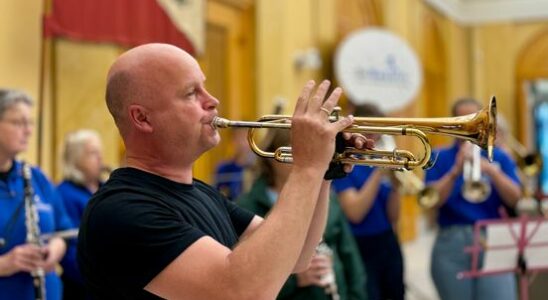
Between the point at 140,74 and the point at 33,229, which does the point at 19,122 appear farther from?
the point at 140,74

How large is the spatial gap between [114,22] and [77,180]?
49.5 inches

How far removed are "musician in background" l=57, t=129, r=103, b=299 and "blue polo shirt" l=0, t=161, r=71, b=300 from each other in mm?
500

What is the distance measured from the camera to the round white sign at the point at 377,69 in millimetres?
8180

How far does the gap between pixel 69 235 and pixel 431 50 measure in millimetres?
10406

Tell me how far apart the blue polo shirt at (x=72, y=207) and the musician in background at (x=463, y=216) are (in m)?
2.01

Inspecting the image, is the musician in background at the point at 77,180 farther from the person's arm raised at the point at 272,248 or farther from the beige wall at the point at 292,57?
the person's arm raised at the point at 272,248

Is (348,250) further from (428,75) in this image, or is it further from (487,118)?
(428,75)

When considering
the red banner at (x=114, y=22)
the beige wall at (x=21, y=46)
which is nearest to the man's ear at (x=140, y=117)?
the beige wall at (x=21, y=46)

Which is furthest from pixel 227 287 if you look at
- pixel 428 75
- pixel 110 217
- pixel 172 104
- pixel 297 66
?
pixel 428 75

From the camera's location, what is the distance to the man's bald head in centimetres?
167

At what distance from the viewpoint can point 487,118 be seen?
1.83 meters

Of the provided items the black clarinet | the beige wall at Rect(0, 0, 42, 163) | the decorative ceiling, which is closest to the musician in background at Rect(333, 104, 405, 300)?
the black clarinet

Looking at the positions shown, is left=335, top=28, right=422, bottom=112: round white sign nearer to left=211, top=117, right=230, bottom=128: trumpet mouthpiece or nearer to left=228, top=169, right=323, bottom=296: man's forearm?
left=211, top=117, right=230, bottom=128: trumpet mouthpiece

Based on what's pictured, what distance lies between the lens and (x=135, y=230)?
1520 mm
